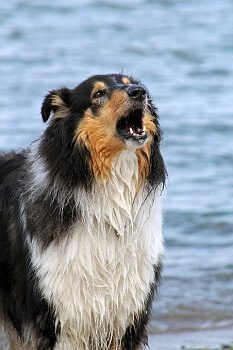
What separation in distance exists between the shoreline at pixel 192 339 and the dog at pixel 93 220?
139cm

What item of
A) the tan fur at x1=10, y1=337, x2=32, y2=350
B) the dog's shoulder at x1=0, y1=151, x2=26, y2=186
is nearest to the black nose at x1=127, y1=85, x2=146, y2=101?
the dog's shoulder at x1=0, y1=151, x2=26, y2=186

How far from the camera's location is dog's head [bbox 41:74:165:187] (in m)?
6.31

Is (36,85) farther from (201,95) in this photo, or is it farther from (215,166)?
(215,166)

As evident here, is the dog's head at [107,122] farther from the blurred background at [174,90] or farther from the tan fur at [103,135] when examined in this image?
the blurred background at [174,90]

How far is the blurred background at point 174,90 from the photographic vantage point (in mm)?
9291

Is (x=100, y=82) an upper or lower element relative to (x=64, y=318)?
upper

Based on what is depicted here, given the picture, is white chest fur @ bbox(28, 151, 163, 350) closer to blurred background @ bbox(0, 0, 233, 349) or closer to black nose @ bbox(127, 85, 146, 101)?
black nose @ bbox(127, 85, 146, 101)

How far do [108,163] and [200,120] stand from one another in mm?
8336

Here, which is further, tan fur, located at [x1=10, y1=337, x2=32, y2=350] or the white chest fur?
tan fur, located at [x1=10, y1=337, x2=32, y2=350]

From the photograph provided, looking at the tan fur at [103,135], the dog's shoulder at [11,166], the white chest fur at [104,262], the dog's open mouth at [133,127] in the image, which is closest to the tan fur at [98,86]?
the tan fur at [103,135]

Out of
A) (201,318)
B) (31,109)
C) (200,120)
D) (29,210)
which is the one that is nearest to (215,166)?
(200,120)

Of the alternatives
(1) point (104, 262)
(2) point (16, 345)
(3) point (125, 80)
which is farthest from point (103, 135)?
(2) point (16, 345)

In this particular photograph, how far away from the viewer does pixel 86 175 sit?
251 inches

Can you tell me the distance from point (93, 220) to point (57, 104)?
0.71 m
